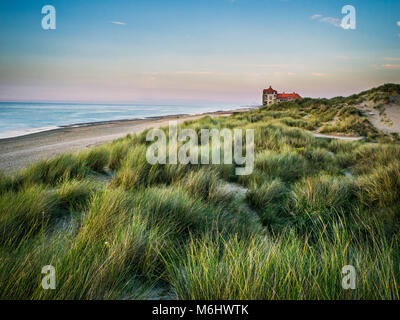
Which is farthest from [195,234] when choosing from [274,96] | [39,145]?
[274,96]

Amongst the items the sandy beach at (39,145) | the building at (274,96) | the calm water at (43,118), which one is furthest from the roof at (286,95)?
the sandy beach at (39,145)

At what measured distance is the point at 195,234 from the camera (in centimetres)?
185

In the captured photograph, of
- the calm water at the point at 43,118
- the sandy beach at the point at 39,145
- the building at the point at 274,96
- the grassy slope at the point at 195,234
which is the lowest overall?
the grassy slope at the point at 195,234

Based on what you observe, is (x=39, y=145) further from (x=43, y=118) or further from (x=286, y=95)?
(x=286, y=95)

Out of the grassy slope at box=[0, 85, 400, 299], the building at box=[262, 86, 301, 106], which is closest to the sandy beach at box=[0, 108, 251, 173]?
the grassy slope at box=[0, 85, 400, 299]

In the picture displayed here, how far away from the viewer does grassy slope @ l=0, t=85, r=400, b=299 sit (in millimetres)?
1085

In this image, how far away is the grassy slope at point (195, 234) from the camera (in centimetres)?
108

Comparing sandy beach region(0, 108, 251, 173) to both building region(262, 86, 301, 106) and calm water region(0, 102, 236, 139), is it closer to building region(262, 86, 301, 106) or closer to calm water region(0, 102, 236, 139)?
calm water region(0, 102, 236, 139)

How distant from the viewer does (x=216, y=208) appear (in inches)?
94.3

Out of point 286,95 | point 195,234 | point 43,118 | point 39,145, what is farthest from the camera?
point 286,95

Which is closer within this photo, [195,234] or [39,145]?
[195,234]

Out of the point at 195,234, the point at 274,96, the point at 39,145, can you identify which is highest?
the point at 274,96

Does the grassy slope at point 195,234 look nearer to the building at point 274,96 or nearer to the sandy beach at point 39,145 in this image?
the sandy beach at point 39,145

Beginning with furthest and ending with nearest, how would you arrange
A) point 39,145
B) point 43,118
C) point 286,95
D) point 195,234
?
point 286,95
point 43,118
point 39,145
point 195,234
